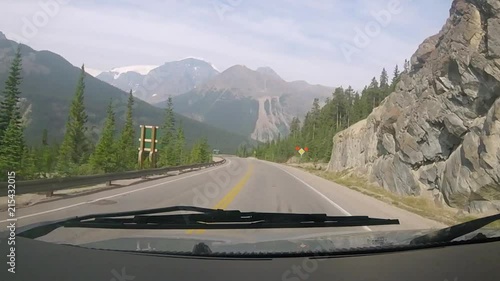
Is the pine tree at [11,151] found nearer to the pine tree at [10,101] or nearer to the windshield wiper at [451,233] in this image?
the pine tree at [10,101]

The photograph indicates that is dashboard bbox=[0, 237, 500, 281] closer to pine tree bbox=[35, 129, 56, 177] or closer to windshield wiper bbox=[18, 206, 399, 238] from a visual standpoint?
windshield wiper bbox=[18, 206, 399, 238]

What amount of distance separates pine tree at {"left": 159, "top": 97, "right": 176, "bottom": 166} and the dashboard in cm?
5892

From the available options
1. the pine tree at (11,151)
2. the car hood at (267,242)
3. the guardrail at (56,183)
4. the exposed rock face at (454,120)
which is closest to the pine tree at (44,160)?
the pine tree at (11,151)

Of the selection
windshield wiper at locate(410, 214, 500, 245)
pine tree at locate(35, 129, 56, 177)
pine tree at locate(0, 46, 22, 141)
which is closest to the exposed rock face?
windshield wiper at locate(410, 214, 500, 245)

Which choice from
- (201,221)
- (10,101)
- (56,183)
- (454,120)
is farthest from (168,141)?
(201,221)

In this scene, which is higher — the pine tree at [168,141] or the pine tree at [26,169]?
the pine tree at [168,141]

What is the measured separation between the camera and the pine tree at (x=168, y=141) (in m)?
62.5

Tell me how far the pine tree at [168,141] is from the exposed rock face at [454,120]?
114 ft

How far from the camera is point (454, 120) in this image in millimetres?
22375

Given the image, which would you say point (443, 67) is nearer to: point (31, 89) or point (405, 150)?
point (405, 150)

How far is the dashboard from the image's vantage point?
265 cm

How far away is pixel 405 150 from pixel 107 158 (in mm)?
24958

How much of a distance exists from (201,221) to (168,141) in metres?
74.6

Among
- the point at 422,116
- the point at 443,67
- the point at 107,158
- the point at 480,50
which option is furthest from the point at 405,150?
the point at 107,158
